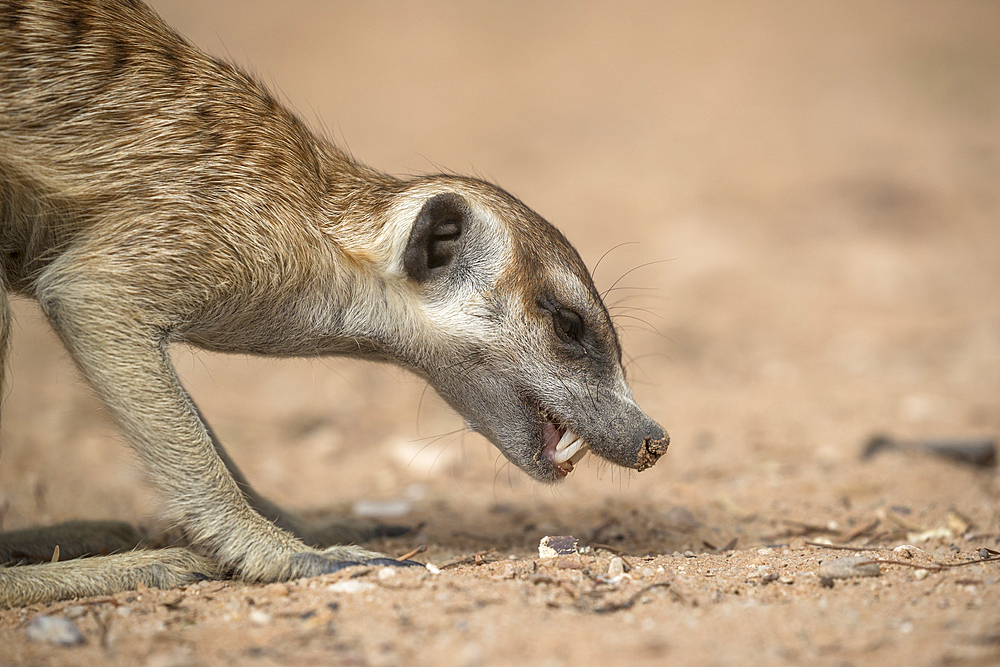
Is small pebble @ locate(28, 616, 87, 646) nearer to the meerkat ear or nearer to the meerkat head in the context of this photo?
the meerkat head

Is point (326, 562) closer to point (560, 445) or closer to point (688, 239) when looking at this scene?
point (560, 445)

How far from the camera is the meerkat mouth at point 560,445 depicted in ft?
12.7

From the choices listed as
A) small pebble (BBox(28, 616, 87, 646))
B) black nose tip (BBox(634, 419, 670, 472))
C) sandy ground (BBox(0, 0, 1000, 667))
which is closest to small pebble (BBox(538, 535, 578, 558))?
sandy ground (BBox(0, 0, 1000, 667))

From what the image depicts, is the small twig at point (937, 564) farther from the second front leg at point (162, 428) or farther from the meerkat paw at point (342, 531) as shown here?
the meerkat paw at point (342, 531)

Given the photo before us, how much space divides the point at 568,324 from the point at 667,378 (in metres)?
4.35

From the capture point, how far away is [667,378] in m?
8.00

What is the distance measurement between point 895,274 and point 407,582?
897 cm

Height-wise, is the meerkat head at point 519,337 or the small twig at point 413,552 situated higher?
the meerkat head at point 519,337

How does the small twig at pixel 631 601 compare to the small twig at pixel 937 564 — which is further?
the small twig at pixel 937 564

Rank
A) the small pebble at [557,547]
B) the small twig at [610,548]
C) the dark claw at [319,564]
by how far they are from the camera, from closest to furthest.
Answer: the dark claw at [319,564] → the small pebble at [557,547] → the small twig at [610,548]

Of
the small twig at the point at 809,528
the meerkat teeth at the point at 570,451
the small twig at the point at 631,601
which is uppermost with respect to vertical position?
the small twig at the point at 809,528

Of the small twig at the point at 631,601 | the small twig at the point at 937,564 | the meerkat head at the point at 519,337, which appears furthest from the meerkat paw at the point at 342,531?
the small twig at the point at 937,564

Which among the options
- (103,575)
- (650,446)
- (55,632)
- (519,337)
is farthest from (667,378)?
(55,632)

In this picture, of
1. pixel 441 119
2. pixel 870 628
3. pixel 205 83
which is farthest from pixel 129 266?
pixel 441 119
